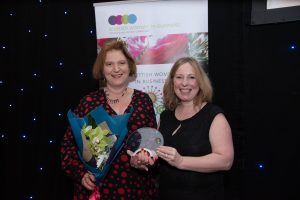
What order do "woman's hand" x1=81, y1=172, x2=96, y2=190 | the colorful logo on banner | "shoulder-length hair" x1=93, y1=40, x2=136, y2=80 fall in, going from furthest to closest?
the colorful logo on banner
"shoulder-length hair" x1=93, y1=40, x2=136, y2=80
"woman's hand" x1=81, y1=172, x2=96, y2=190

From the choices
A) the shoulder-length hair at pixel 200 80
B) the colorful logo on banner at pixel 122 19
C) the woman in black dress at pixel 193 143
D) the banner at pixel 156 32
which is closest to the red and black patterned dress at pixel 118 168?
the woman in black dress at pixel 193 143

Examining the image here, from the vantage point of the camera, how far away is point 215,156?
4.98 ft

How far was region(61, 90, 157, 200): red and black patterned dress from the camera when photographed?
5.69ft

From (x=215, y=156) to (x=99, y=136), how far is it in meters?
0.61

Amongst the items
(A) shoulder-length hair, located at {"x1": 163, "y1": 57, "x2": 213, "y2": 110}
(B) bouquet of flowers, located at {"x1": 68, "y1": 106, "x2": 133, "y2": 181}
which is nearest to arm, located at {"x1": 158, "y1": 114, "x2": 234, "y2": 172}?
(A) shoulder-length hair, located at {"x1": 163, "y1": 57, "x2": 213, "y2": 110}

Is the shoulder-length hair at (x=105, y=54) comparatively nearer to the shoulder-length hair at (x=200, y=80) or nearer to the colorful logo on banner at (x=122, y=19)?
the shoulder-length hair at (x=200, y=80)

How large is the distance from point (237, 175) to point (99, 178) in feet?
3.84

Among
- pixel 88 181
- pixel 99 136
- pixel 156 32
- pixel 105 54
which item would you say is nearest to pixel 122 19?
pixel 156 32

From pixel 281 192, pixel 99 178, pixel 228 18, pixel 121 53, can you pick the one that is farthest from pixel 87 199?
pixel 228 18

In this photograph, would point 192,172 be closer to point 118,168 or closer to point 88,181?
point 118,168

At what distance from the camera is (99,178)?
5.28 feet

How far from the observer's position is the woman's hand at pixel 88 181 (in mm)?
1640

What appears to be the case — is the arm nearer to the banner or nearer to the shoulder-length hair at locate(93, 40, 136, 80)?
the shoulder-length hair at locate(93, 40, 136, 80)

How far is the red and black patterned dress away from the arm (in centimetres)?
37
